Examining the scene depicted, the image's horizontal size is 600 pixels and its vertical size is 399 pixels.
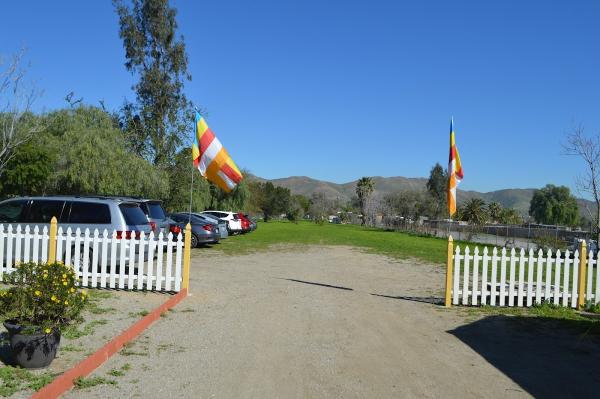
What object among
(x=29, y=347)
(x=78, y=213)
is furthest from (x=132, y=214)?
(x=29, y=347)

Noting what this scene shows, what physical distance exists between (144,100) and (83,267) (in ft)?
99.8

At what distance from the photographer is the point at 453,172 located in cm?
1179

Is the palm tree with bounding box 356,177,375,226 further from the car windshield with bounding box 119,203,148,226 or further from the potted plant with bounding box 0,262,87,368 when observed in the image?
the potted plant with bounding box 0,262,87,368

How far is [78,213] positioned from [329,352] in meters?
7.89

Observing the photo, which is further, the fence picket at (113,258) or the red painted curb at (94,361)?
the fence picket at (113,258)

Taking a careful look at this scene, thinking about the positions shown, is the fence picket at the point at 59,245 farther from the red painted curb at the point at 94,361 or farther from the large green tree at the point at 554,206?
A: the large green tree at the point at 554,206

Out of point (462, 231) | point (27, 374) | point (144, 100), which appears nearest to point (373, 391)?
point (27, 374)

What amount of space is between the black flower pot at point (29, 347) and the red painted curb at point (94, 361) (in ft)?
1.18

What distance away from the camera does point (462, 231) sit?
45.5 m

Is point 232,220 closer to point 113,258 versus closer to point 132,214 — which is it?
point 132,214

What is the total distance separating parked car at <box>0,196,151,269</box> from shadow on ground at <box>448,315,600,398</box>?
24.9 ft

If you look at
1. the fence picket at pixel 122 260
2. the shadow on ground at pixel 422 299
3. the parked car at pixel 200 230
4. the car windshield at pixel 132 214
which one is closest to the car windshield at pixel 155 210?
the car windshield at pixel 132 214

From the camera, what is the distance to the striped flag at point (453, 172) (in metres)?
11.6

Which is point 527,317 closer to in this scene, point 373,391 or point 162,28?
point 373,391
